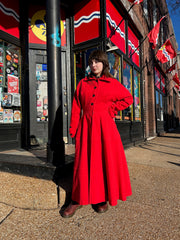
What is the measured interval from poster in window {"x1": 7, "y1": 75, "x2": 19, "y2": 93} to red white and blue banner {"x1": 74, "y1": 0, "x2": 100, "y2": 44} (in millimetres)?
2178

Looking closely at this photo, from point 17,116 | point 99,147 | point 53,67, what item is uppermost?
point 53,67

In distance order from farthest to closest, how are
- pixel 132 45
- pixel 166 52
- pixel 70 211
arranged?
pixel 166 52
pixel 132 45
pixel 70 211

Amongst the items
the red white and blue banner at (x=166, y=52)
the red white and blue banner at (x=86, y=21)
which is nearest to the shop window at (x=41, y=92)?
the red white and blue banner at (x=86, y=21)

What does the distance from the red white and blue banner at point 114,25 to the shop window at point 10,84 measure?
2.74 m

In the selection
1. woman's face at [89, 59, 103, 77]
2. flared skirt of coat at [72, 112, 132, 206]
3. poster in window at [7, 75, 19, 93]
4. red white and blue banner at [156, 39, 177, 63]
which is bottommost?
flared skirt of coat at [72, 112, 132, 206]

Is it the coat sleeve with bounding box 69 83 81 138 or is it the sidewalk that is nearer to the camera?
the sidewalk

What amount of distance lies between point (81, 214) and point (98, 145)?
30.9 inches

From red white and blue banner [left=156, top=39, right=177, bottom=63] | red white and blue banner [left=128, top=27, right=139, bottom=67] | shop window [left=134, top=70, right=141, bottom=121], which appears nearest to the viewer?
red white and blue banner [left=128, top=27, right=139, bottom=67]

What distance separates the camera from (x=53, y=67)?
100 inches

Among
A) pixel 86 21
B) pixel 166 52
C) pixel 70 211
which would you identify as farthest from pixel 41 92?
pixel 166 52

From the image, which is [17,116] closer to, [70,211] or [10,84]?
[10,84]

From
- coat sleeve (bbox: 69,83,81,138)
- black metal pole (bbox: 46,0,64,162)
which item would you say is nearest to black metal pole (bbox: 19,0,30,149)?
black metal pole (bbox: 46,0,64,162)

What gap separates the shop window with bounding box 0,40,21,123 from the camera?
13.9 feet

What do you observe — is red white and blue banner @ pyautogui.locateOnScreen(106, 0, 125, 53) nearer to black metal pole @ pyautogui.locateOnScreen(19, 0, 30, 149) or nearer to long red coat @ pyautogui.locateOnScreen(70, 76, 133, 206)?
black metal pole @ pyautogui.locateOnScreen(19, 0, 30, 149)
